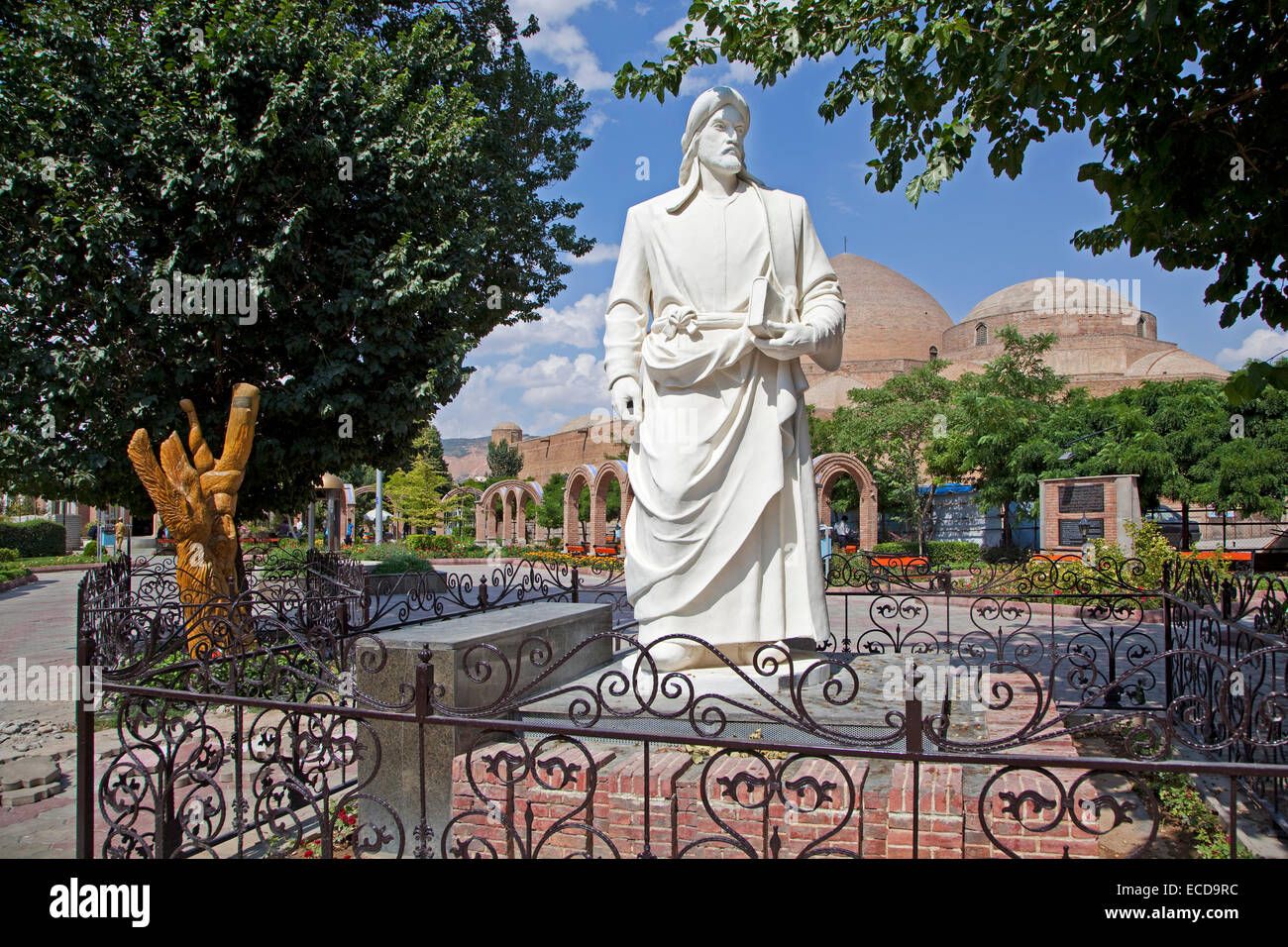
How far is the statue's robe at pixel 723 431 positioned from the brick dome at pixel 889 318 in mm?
47602

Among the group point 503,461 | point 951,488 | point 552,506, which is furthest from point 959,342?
point 503,461

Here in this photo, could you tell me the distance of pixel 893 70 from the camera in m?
5.08

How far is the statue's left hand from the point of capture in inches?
161

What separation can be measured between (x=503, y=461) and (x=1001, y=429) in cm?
Answer: 4590

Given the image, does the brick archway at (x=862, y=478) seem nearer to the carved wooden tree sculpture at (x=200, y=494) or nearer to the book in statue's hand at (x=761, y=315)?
the carved wooden tree sculpture at (x=200, y=494)

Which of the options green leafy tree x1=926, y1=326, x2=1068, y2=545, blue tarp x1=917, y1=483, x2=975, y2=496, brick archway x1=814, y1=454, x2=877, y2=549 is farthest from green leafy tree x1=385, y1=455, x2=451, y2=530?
green leafy tree x1=926, y1=326, x2=1068, y2=545

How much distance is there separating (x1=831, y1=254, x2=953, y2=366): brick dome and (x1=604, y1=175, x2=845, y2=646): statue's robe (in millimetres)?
47602

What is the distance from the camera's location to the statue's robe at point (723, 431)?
4.16 m

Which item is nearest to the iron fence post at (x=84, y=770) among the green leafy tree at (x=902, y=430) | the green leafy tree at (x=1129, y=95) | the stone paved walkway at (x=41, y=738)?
the stone paved walkway at (x=41, y=738)

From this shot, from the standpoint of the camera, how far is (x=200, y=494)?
23.4 feet

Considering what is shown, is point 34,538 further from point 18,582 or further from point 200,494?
point 200,494

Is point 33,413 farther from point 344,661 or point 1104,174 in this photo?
point 1104,174
